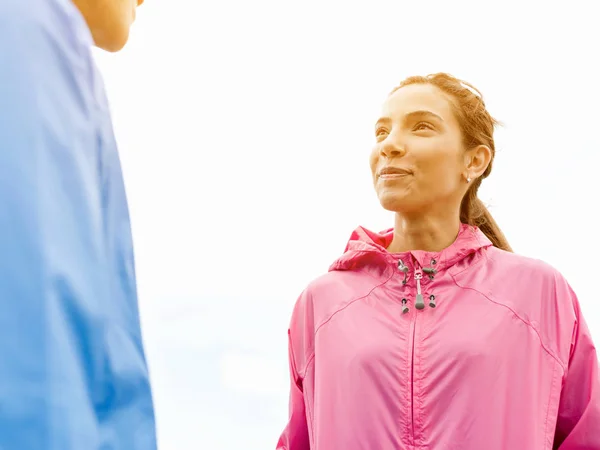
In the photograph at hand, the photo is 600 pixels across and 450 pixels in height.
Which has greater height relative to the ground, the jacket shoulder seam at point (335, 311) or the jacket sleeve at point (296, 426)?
the jacket shoulder seam at point (335, 311)

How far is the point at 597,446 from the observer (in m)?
3.09

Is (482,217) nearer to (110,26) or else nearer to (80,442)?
(110,26)

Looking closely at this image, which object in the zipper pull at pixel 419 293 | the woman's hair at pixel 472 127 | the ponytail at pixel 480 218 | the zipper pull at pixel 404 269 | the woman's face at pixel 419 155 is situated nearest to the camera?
the zipper pull at pixel 419 293

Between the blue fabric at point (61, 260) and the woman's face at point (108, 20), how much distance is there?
28 cm

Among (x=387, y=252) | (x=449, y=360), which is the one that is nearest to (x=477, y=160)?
(x=387, y=252)

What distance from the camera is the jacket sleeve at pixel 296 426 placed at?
3508 millimetres

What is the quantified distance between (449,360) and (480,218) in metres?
1.14

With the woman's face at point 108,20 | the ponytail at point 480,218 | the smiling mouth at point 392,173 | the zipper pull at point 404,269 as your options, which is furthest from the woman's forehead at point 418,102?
the woman's face at point 108,20

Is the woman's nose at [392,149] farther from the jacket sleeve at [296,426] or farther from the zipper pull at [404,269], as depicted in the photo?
the jacket sleeve at [296,426]

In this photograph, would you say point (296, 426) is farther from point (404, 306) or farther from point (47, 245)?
point (47, 245)

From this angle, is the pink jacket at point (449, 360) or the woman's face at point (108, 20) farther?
the pink jacket at point (449, 360)

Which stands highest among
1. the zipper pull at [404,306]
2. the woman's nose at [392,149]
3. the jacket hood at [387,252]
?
the woman's nose at [392,149]

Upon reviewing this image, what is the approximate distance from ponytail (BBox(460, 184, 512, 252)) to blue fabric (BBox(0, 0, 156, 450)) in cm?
281

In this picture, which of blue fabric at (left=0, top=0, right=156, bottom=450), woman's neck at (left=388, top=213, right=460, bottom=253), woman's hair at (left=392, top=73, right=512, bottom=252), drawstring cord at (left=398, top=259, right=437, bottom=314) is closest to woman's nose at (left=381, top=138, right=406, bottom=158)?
woman's neck at (left=388, top=213, right=460, bottom=253)
